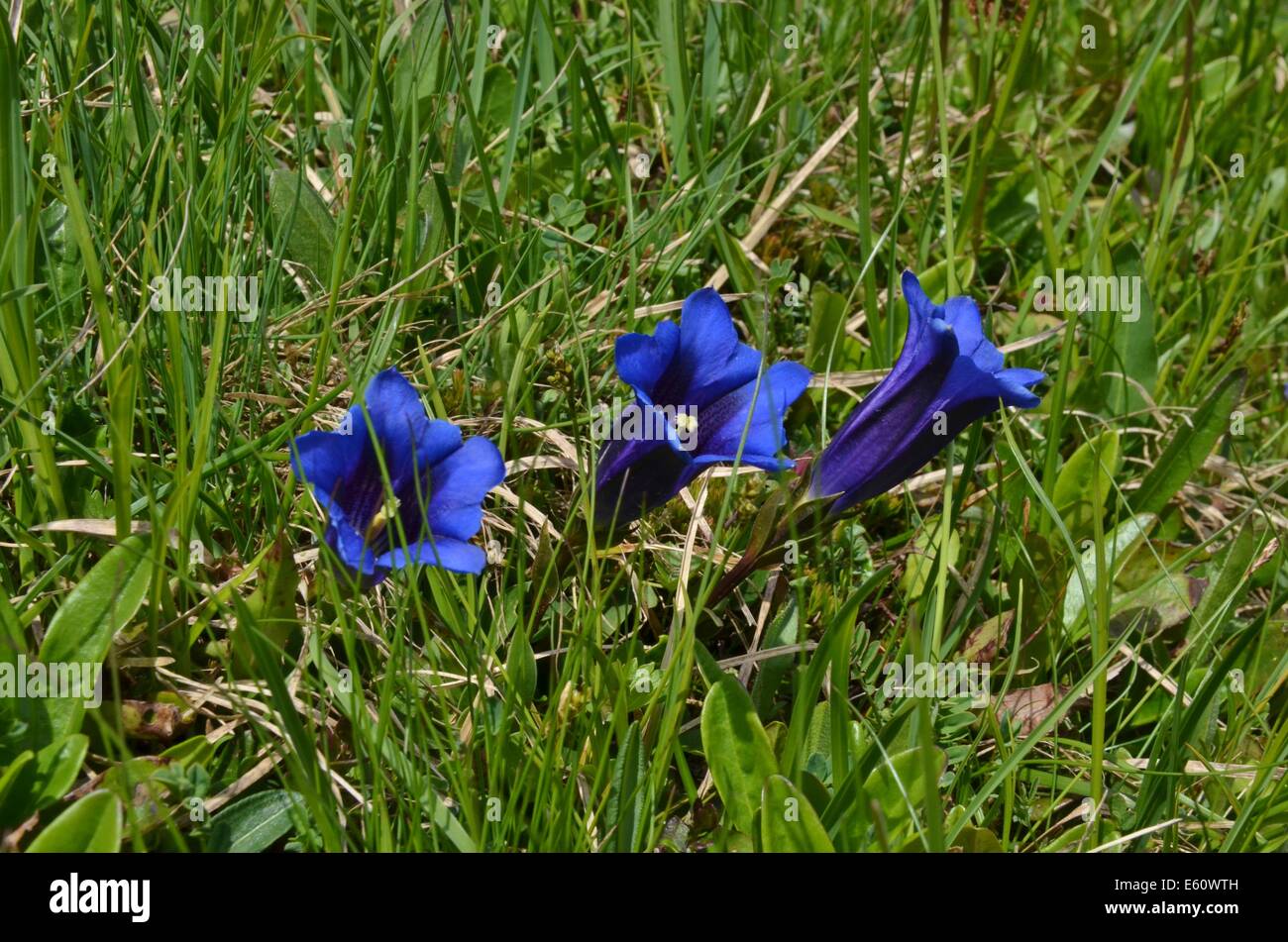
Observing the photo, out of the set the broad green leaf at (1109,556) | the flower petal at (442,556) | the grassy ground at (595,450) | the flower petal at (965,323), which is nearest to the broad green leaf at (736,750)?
the grassy ground at (595,450)

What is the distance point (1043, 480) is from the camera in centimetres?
244

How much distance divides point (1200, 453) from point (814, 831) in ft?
4.30

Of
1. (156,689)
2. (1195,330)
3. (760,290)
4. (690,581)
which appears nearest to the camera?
(156,689)

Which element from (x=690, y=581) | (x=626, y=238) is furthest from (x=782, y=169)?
(x=690, y=581)

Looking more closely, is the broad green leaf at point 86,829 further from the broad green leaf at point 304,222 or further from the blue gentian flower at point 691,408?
the broad green leaf at point 304,222

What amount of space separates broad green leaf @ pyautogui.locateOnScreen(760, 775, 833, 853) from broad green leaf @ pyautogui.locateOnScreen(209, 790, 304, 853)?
0.63 meters

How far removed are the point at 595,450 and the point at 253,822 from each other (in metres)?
0.79

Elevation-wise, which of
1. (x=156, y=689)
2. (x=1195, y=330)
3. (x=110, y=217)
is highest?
(x=110, y=217)

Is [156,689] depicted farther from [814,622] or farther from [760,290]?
[760,290]

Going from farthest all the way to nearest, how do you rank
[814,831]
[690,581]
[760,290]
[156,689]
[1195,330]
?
[1195,330], [760,290], [690,581], [156,689], [814,831]

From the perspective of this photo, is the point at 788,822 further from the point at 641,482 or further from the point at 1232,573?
the point at 1232,573

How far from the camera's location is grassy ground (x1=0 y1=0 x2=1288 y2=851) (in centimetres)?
174

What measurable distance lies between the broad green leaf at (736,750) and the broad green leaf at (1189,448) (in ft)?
3.71

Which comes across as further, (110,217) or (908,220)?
(908,220)
